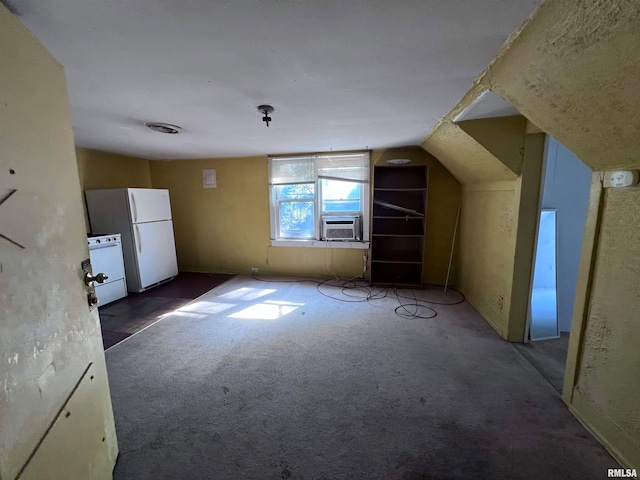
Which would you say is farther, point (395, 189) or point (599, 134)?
point (395, 189)

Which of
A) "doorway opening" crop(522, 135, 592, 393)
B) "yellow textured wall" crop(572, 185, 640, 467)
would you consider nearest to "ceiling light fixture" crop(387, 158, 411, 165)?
"doorway opening" crop(522, 135, 592, 393)

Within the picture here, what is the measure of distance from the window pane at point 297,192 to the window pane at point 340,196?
0.74 ft

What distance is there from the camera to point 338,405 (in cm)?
167

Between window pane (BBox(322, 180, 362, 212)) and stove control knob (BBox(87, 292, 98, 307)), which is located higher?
window pane (BBox(322, 180, 362, 212))

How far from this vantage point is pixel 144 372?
2.01m

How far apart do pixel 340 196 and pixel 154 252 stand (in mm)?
2952

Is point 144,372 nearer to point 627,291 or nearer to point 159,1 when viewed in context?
point 159,1

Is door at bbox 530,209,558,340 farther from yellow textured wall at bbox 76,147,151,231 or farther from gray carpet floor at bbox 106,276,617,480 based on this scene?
yellow textured wall at bbox 76,147,151,231

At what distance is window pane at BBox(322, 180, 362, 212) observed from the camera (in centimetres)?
396

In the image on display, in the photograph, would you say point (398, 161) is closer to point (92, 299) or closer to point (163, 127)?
point (163, 127)

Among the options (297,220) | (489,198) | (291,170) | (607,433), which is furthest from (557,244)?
(291,170)

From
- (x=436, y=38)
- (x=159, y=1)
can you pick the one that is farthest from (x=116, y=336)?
(x=436, y=38)

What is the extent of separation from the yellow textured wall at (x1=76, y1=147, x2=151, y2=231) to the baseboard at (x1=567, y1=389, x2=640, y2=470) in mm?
5084

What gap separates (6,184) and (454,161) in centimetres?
345
